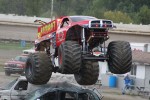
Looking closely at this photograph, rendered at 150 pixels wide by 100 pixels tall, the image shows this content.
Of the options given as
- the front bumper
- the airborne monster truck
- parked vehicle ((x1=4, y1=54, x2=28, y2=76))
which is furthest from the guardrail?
the front bumper

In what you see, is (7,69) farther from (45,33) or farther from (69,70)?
(69,70)

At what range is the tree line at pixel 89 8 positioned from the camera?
363 feet

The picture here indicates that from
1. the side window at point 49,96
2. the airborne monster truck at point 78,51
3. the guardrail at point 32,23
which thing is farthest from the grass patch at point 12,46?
the airborne monster truck at point 78,51

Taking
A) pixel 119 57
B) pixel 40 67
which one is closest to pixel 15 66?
pixel 40 67

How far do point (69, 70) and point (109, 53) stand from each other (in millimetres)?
1698

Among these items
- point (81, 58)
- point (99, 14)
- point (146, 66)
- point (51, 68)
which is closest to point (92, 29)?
point (81, 58)

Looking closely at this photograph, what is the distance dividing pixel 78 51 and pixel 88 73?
2.48 meters

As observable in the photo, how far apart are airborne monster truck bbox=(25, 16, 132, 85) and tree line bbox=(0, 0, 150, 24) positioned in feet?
302

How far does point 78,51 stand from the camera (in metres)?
14.2

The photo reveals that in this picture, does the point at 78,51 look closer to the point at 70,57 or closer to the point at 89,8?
the point at 70,57

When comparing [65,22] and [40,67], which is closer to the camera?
[40,67]

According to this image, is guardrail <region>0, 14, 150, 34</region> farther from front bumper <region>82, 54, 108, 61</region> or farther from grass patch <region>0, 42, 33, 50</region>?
front bumper <region>82, 54, 108, 61</region>

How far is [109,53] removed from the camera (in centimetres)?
1541

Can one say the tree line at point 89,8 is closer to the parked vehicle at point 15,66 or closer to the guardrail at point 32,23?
the guardrail at point 32,23
